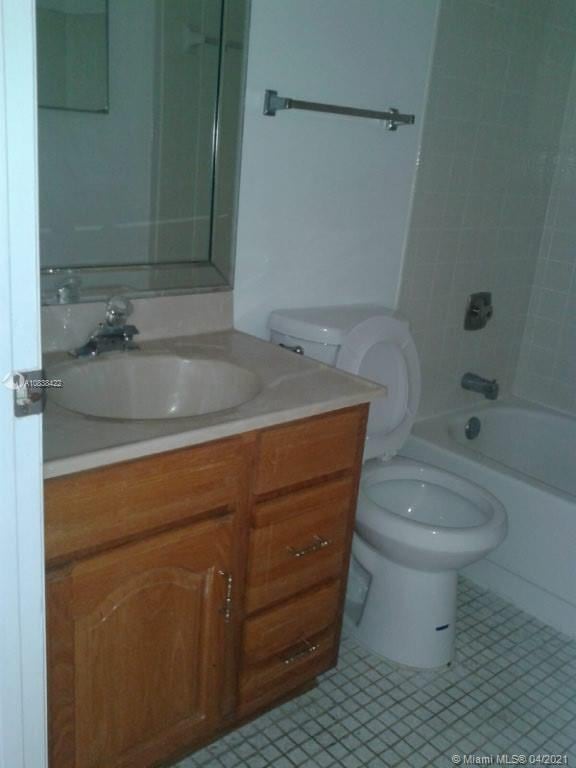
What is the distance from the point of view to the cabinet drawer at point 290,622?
1.51m

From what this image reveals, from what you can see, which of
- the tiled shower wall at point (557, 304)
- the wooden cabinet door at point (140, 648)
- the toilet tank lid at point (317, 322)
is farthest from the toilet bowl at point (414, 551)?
the tiled shower wall at point (557, 304)

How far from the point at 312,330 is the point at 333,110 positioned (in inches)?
21.6

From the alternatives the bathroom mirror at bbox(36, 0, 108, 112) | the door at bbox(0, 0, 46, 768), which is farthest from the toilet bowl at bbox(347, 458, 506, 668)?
the bathroom mirror at bbox(36, 0, 108, 112)

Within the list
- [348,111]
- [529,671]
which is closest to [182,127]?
[348,111]

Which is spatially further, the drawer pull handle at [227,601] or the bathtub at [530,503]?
the bathtub at [530,503]

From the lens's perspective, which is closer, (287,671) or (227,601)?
(227,601)

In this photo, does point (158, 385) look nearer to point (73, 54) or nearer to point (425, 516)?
point (73, 54)

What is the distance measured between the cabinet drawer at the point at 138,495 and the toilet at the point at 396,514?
1.89 ft

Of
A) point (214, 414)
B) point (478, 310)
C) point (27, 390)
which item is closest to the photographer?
point (27, 390)

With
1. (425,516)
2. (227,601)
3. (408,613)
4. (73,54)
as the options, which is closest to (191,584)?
(227,601)

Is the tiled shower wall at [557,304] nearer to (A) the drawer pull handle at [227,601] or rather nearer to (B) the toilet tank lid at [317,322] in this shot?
(B) the toilet tank lid at [317,322]

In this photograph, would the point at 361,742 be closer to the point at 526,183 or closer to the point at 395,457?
the point at 395,457

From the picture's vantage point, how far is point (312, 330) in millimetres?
1798

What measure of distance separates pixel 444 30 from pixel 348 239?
0.65 meters
